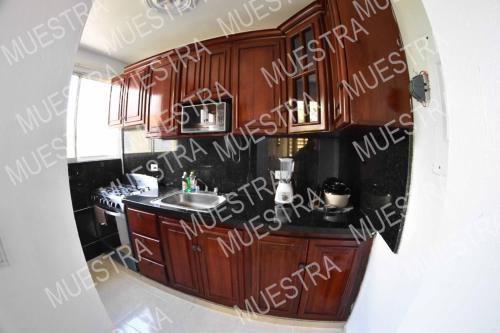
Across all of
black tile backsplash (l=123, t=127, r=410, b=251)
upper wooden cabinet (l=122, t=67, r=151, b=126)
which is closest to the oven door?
black tile backsplash (l=123, t=127, r=410, b=251)

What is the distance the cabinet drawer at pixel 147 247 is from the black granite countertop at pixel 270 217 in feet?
0.95

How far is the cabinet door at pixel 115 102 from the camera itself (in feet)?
6.08

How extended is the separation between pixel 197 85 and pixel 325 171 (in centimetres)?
135

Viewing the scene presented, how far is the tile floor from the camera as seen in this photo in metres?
1.21

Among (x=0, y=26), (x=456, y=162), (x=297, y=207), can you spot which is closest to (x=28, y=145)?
(x=0, y=26)

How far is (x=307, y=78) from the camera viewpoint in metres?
1.13

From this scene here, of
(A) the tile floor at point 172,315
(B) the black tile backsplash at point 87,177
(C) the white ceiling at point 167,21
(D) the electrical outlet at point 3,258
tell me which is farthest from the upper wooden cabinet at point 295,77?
(A) the tile floor at point 172,315

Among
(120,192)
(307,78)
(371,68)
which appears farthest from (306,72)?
(120,192)

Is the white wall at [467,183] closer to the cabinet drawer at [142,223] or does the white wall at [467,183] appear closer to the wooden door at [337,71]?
the wooden door at [337,71]

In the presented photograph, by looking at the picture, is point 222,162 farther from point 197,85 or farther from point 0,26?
point 0,26

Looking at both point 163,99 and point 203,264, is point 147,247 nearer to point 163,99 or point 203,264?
point 203,264

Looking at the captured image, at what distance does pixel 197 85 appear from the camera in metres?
1.43

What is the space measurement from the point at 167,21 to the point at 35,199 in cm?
151

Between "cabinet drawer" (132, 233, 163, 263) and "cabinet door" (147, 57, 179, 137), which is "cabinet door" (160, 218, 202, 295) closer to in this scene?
"cabinet drawer" (132, 233, 163, 263)
